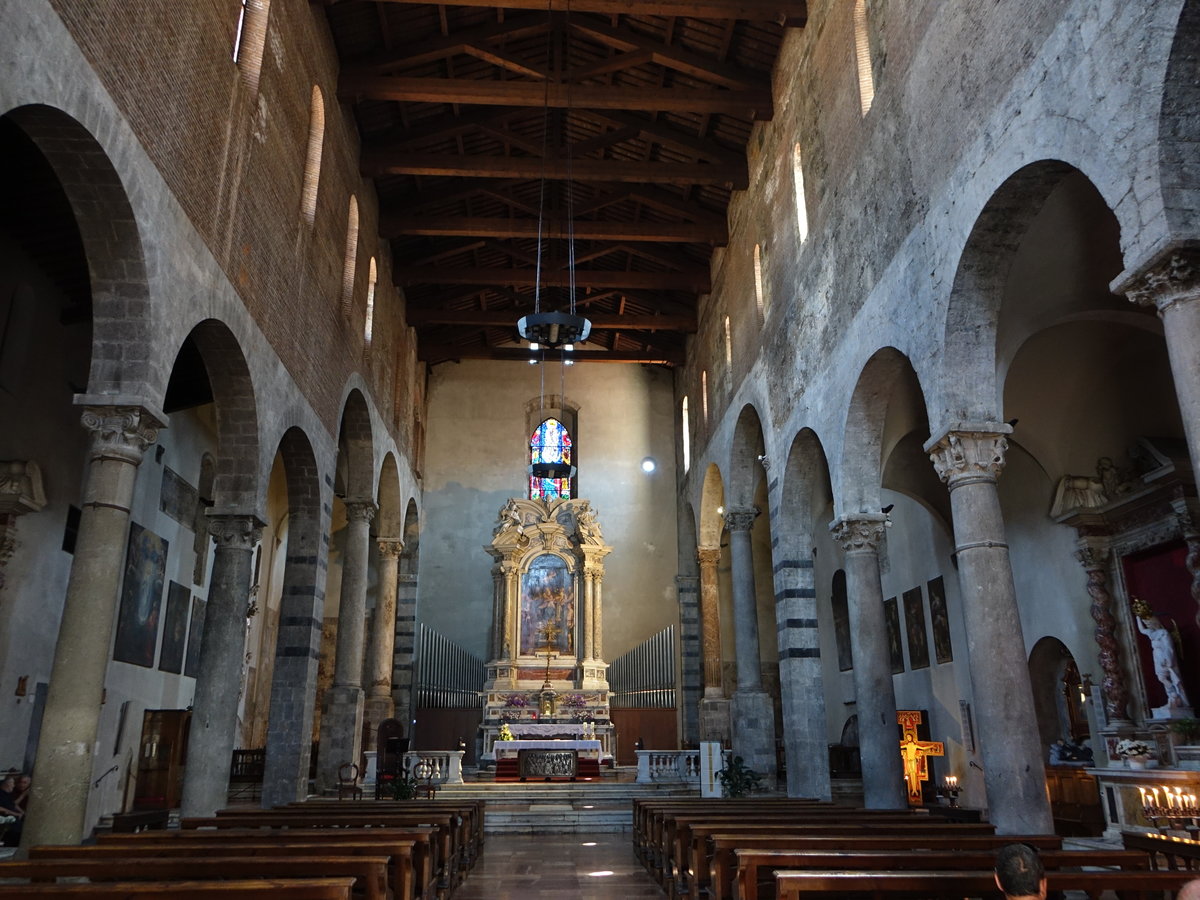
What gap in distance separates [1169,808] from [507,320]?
1728cm

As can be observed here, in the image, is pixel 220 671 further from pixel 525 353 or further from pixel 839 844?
pixel 525 353

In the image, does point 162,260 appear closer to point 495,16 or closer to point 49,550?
point 49,550

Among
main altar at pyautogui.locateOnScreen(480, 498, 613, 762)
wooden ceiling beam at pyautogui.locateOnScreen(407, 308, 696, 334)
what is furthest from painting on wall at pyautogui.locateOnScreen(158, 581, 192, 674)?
wooden ceiling beam at pyautogui.locateOnScreen(407, 308, 696, 334)

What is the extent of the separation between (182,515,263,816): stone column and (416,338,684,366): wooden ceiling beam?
13.6 meters

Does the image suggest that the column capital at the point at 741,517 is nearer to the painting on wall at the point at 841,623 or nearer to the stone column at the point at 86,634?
the painting on wall at the point at 841,623

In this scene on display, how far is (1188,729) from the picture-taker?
1070 centimetres

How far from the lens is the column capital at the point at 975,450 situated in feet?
29.0

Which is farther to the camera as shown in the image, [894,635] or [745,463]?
[894,635]

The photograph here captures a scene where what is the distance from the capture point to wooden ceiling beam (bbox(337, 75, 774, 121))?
15.3m

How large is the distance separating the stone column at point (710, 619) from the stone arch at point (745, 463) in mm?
3432

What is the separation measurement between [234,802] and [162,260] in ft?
38.4

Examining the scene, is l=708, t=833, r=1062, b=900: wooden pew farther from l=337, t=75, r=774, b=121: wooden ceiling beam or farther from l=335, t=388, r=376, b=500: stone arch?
l=335, t=388, r=376, b=500: stone arch

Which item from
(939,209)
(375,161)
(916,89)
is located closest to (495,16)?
(375,161)

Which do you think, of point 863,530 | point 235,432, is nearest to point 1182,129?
point 863,530
